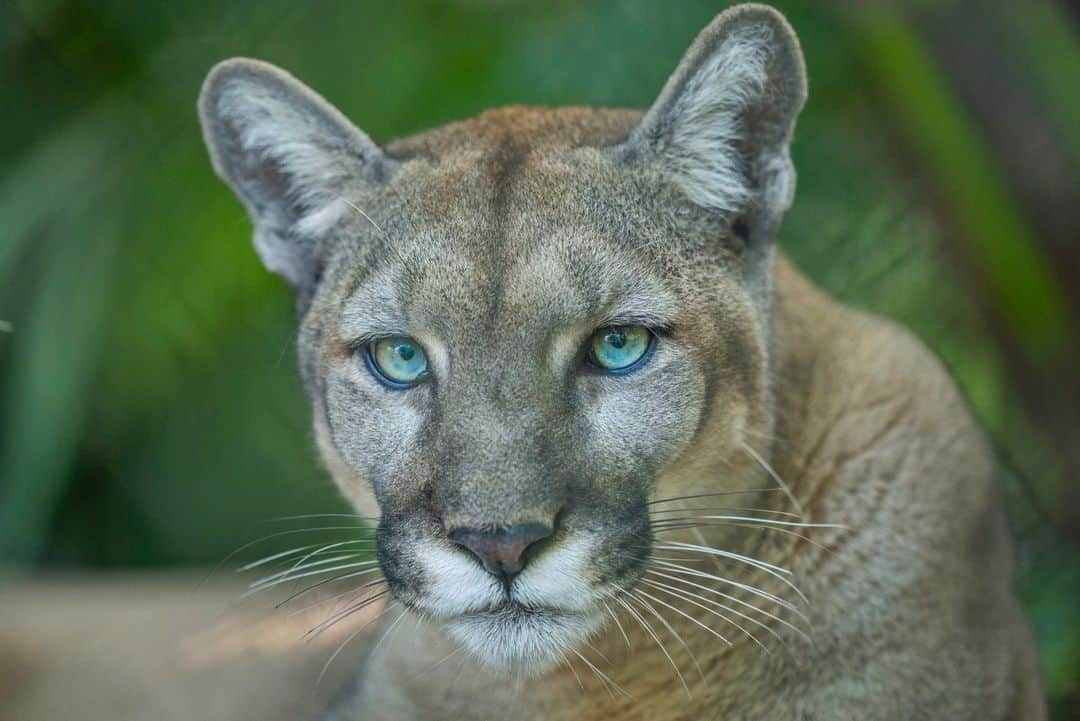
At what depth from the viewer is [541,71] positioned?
4.62 metres

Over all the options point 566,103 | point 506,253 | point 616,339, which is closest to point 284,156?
point 506,253

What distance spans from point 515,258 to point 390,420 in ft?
1.55

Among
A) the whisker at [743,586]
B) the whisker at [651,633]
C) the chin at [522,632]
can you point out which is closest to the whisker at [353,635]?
the chin at [522,632]

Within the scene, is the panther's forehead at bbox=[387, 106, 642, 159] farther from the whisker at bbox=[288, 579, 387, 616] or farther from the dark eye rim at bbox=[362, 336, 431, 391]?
the whisker at bbox=[288, 579, 387, 616]

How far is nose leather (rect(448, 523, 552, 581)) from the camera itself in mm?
2602

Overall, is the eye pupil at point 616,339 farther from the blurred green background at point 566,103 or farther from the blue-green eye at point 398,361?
the blurred green background at point 566,103

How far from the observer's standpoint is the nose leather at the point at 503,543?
2.60 m

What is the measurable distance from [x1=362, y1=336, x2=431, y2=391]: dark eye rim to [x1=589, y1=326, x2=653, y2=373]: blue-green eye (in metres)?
0.37

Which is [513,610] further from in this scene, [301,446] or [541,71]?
[541,71]

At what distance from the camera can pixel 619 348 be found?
292 cm

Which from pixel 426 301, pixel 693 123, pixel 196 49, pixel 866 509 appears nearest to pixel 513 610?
pixel 426 301

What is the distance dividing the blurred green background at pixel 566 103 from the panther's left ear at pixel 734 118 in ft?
2.45

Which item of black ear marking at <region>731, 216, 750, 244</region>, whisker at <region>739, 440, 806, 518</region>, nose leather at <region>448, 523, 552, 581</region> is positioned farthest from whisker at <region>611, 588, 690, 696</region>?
black ear marking at <region>731, 216, 750, 244</region>

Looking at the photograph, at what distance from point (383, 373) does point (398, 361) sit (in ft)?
0.20
